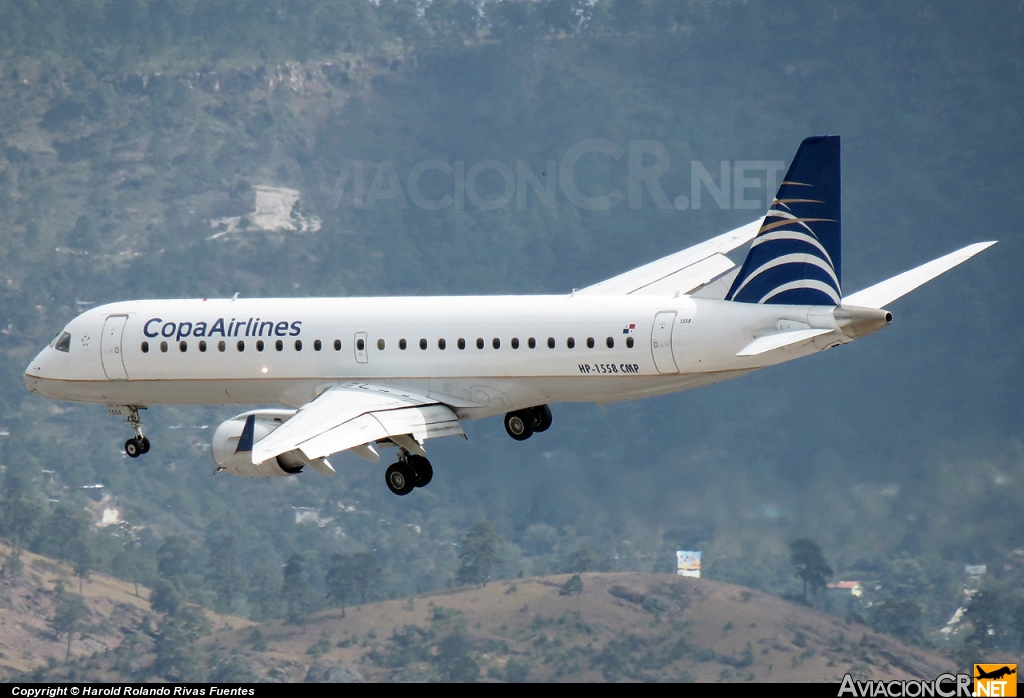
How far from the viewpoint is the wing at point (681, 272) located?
67.4 meters

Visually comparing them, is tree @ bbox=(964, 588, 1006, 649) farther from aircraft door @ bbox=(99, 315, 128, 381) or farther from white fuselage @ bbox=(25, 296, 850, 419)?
aircraft door @ bbox=(99, 315, 128, 381)

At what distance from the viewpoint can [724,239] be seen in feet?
235

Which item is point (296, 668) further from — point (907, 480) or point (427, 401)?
point (427, 401)

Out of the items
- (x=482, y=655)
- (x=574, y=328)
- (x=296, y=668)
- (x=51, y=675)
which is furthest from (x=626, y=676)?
(x=574, y=328)

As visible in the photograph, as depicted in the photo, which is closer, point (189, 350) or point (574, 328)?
point (574, 328)

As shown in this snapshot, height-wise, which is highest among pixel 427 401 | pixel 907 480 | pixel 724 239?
pixel 907 480

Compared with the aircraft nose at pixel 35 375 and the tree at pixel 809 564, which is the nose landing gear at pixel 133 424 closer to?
the aircraft nose at pixel 35 375

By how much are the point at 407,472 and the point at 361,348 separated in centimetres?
483

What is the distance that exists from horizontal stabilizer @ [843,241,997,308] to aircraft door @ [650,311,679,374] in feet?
19.6

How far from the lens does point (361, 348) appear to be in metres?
61.9

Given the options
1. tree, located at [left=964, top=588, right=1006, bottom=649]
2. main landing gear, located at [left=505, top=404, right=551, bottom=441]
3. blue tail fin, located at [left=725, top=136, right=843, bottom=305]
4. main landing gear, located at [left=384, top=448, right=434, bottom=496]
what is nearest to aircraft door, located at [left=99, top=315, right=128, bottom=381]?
main landing gear, located at [left=384, top=448, right=434, bottom=496]

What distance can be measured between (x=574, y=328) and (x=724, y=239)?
14.8m

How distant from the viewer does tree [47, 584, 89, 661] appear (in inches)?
Answer: 7180

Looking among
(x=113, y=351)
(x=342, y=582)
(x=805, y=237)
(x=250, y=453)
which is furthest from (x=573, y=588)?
(x=250, y=453)
